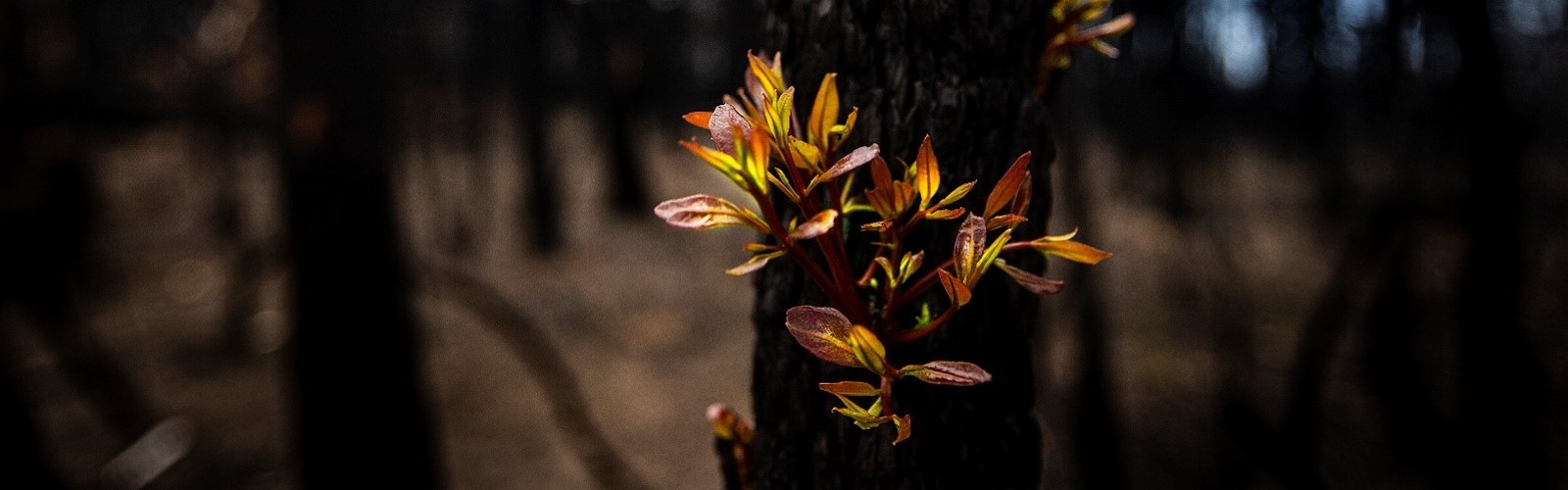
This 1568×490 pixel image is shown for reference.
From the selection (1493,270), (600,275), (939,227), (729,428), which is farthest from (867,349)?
(600,275)

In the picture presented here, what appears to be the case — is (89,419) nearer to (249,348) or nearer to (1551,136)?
(249,348)

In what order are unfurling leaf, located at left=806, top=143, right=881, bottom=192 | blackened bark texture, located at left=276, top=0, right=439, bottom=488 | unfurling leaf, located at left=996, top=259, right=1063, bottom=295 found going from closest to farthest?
unfurling leaf, located at left=806, top=143, right=881, bottom=192
unfurling leaf, located at left=996, top=259, right=1063, bottom=295
blackened bark texture, located at left=276, top=0, right=439, bottom=488

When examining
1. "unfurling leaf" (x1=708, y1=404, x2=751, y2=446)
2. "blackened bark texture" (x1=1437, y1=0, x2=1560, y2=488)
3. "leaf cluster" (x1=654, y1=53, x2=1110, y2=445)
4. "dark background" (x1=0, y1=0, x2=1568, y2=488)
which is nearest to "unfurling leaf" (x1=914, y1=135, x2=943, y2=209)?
"leaf cluster" (x1=654, y1=53, x2=1110, y2=445)

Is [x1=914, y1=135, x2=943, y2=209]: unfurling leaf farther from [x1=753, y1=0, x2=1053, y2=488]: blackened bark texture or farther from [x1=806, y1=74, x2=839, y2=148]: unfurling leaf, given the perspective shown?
[x1=753, y1=0, x2=1053, y2=488]: blackened bark texture

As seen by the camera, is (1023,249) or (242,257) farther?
(242,257)

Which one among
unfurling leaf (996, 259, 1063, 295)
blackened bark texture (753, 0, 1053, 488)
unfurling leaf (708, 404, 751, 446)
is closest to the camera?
unfurling leaf (996, 259, 1063, 295)

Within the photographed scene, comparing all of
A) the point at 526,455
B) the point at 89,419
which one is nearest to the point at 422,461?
the point at 526,455

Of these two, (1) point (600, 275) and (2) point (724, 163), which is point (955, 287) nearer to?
(2) point (724, 163)
